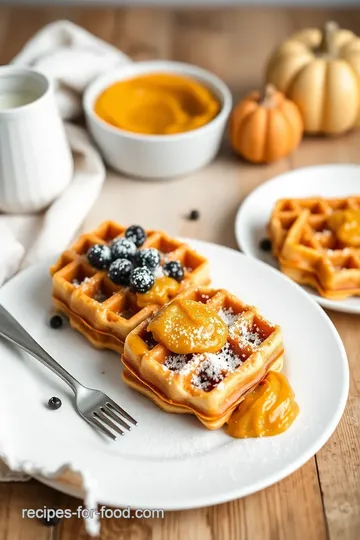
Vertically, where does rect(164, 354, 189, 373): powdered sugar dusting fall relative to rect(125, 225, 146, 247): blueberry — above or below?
below

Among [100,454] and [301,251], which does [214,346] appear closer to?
[100,454]

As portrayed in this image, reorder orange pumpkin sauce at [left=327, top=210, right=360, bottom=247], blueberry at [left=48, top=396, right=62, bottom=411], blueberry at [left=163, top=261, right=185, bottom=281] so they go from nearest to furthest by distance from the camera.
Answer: blueberry at [left=48, top=396, right=62, bottom=411], blueberry at [left=163, top=261, right=185, bottom=281], orange pumpkin sauce at [left=327, top=210, right=360, bottom=247]

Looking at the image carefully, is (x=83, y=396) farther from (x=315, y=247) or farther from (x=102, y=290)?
(x=315, y=247)

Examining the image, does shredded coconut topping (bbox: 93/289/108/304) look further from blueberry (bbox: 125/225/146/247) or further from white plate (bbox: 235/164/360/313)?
white plate (bbox: 235/164/360/313)

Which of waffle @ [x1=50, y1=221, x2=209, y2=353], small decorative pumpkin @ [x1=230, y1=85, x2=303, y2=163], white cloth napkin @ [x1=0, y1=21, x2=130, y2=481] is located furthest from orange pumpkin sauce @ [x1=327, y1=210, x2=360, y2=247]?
white cloth napkin @ [x1=0, y1=21, x2=130, y2=481]

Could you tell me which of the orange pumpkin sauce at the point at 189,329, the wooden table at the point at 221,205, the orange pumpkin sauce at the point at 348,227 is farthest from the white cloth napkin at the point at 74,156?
the orange pumpkin sauce at the point at 348,227

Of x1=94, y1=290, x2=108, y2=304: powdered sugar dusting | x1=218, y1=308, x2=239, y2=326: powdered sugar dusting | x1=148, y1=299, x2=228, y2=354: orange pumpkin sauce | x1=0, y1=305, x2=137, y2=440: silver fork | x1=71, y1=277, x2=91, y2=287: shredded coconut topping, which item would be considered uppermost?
x1=148, y1=299, x2=228, y2=354: orange pumpkin sauce
